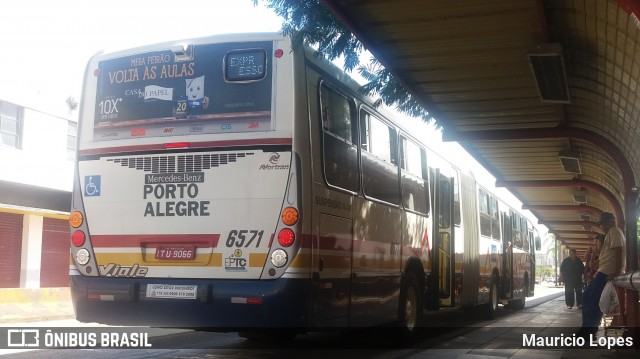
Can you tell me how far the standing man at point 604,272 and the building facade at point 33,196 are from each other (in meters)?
16.6

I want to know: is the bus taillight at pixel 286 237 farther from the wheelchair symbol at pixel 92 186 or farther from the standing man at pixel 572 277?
the standing man at pixel 572 277

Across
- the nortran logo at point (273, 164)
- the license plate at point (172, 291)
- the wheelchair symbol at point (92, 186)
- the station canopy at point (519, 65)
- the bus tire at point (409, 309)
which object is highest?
the station canopy at point (519, 65)

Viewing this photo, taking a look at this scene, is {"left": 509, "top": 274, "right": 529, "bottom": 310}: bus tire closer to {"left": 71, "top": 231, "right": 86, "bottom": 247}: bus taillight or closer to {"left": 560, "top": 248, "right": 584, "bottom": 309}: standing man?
{"left": 560, "top": 248, "right": 584, "bottom": 309}: standing man

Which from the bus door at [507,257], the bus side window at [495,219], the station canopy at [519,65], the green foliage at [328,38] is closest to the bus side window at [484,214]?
the bus side window at [495,219]

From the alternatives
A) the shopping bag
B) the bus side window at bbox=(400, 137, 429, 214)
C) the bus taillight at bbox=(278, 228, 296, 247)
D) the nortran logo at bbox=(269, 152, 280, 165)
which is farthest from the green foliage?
the shopping bag

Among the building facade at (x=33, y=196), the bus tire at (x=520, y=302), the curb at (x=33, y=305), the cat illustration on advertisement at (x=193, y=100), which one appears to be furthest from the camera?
the building facade at (x=33, y=196)

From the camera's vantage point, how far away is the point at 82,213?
730 centimetres

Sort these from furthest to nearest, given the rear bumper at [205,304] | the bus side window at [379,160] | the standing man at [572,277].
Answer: the standing man at [572,277] < the bus side window at [379,160] < the rear bumper at [205,304]

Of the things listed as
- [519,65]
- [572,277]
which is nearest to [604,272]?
[519,65]

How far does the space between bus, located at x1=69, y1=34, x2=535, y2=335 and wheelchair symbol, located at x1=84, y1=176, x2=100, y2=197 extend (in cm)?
1

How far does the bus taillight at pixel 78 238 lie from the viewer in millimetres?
7230

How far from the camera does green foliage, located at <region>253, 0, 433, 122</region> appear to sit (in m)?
7.40

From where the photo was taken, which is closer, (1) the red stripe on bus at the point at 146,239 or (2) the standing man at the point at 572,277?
(1) the red stripe on bus at the point at 146,239

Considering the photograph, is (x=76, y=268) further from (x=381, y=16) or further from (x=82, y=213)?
(x=381, y=16)
